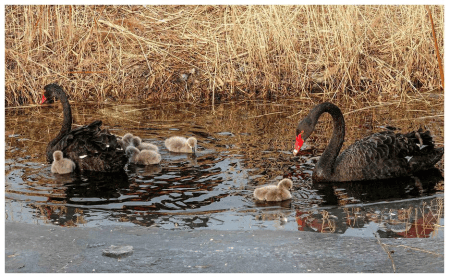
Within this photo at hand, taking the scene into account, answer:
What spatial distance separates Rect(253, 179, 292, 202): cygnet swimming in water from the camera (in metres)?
5.66

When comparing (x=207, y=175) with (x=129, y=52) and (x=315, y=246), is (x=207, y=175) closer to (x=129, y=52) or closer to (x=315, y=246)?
(x=315, y=246)

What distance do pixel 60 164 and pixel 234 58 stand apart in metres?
4.30

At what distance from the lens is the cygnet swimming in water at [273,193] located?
566cm

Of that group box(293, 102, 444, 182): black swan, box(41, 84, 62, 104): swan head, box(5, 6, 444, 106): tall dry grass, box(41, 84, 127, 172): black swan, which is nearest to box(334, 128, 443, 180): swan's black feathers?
box(293, 102, 444, 182): black swan

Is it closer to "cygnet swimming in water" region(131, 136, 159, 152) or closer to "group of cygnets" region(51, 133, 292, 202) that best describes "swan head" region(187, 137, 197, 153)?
"group of cygnets" region(51, 133, 292, 202)

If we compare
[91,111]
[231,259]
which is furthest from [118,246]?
[91,111]

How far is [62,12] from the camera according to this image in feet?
36.4

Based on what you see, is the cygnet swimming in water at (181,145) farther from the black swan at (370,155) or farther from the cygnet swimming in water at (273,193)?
the cygnet swimming in water at (273,193)

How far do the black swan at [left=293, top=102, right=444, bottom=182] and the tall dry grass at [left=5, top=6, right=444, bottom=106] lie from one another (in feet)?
9.94

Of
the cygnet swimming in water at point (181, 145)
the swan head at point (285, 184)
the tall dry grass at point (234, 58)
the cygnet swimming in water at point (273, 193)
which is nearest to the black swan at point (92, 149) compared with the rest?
the cygnet swimming in water at point (181, 145)

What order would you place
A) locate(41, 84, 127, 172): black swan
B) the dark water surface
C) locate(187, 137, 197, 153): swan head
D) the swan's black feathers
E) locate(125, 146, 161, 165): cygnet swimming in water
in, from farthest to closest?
locate(187, 137, 197, 153): swan head
locate(125, 146, 161, 165): cygnet swimming in water
locate(41, 84, 127, 172): black swan
the swan's black feathers
the dark water surface

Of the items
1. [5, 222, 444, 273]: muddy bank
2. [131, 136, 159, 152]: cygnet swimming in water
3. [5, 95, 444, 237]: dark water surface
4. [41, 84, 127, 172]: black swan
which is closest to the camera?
[5, 222, 444, 273]: muddy bank

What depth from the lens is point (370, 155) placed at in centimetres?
652

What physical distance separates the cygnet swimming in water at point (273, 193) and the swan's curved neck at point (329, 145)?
74cm
